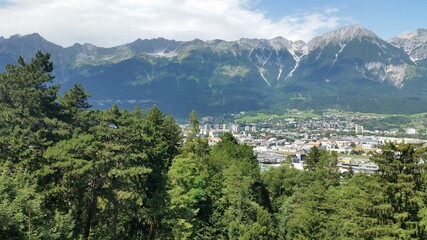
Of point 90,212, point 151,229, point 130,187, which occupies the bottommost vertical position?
point 151,229

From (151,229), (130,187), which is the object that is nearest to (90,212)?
(130,187)

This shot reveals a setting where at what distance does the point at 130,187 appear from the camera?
93.5 ft

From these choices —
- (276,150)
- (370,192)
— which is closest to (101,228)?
(370,192)

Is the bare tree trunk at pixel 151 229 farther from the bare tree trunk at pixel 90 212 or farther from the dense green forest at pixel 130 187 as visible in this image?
the bare tree trunk at pixel 90 212

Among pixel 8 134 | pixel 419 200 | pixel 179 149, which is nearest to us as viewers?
pixel 419 200

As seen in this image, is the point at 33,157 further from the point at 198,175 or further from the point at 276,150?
the point at 276,150

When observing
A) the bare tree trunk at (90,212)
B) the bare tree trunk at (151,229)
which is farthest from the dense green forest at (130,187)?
the bare tree trunk at (151,229)

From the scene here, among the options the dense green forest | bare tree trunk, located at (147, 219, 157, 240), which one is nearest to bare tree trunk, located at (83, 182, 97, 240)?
the dense green forest

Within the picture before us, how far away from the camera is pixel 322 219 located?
31672 mm

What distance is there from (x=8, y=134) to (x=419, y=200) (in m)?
26.8

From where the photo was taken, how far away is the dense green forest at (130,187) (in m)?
22.7

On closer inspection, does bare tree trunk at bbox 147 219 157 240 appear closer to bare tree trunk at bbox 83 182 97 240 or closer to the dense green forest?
the dense green forest

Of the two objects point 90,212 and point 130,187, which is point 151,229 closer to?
point 130,187

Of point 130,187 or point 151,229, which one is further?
point 151,229
